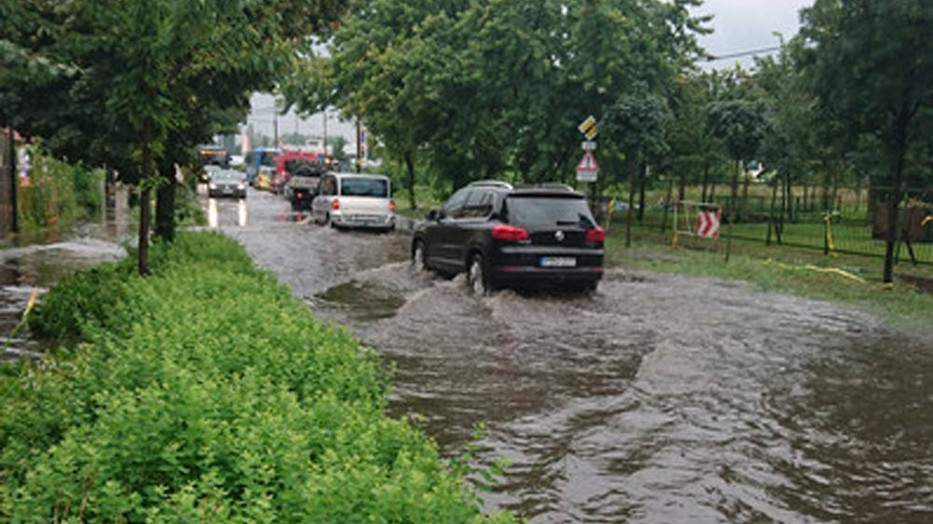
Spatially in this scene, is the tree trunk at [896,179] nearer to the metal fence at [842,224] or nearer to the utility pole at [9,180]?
the metal fence at [842,224]

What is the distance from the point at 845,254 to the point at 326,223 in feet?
51.1

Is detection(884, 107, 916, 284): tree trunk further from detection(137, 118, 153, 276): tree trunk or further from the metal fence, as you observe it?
detection(137, 118, 153, 276): tree trunk

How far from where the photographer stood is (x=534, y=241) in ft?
43.8

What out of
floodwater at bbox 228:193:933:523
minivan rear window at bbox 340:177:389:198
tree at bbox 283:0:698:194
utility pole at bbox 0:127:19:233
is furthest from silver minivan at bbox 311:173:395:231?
floodwater at bbox 228:193:933:523

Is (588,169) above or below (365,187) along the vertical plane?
above

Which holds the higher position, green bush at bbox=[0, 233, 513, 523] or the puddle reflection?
green bush at bbox=[0, 233, 513, 523]

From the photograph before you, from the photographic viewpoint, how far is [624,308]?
1318 cm

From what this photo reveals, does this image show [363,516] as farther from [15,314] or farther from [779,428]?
[15,314]

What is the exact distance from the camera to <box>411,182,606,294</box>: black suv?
13.3 m

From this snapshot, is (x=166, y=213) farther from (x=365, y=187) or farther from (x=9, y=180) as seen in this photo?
(x=365, y=187)

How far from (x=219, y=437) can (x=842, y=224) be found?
25.3 metres

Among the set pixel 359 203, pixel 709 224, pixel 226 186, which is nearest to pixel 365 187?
pixel 359 203

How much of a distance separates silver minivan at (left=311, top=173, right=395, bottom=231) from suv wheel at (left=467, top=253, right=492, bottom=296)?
44.0 feet

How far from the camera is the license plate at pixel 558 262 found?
1334cm
